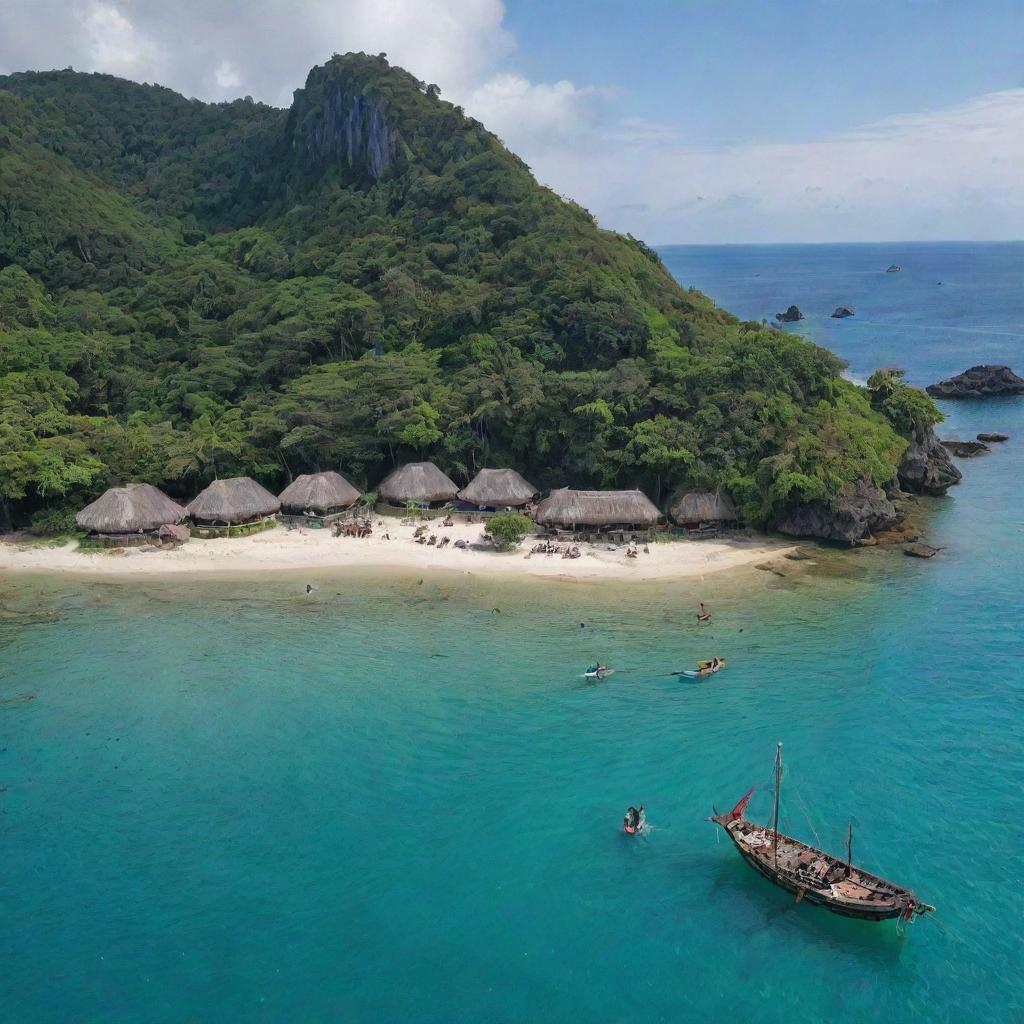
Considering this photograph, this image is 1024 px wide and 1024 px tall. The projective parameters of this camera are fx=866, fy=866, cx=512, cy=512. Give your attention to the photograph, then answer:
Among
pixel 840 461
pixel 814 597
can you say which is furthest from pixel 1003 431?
pixel 814 597

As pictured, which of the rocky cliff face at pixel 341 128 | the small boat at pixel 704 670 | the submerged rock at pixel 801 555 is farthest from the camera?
the rocky cliff face at pixel 341 128

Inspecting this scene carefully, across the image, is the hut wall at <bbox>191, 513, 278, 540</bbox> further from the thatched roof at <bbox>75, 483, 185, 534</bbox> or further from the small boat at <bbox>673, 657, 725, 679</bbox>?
the small boat at <bbox>673, 657, 725, 679</bbox>

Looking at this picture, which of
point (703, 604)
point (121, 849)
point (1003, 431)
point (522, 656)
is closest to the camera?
point (121, 849)

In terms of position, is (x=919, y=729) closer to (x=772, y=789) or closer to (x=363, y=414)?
(x=772, y=789)

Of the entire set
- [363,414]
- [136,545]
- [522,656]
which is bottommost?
[522,656]

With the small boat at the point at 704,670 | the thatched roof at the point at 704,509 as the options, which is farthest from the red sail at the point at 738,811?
the thatched roof at the point at 704,509

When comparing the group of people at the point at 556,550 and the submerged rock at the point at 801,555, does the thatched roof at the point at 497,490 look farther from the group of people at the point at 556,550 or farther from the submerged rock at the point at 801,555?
the submerged rock at the point at 801,555
